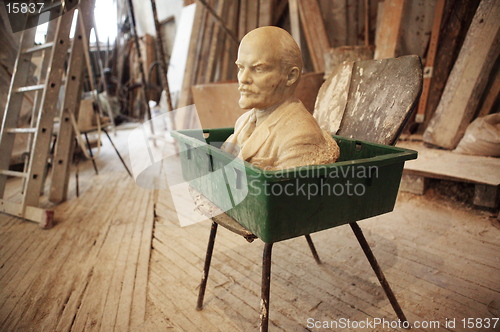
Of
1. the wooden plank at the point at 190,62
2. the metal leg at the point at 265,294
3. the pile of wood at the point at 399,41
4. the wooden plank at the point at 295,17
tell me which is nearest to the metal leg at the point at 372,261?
the metal leg at the point at 265,294

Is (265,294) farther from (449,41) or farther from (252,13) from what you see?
(252,13)

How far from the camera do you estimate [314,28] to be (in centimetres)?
418

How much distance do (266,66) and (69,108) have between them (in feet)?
8.09

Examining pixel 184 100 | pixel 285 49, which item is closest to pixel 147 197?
pixel 184 100

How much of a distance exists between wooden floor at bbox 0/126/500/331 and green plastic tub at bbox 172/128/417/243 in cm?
64

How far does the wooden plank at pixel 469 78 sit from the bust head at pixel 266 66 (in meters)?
2.24

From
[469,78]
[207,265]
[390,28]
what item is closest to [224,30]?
[390,28]

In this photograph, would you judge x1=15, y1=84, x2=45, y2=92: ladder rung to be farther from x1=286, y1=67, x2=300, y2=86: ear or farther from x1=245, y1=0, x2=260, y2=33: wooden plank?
x1=245, y1=0, x2=260, y2=33: wooden plank

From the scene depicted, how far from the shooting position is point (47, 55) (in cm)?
302

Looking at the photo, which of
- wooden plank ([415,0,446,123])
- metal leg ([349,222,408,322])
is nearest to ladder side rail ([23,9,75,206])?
metal leg ([349,222,408,322])

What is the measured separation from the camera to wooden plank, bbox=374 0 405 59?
3283mm

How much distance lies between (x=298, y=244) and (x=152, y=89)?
24.1ft

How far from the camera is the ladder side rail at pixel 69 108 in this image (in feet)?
9.80

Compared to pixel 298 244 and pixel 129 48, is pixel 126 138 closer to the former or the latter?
pixel 129 48
